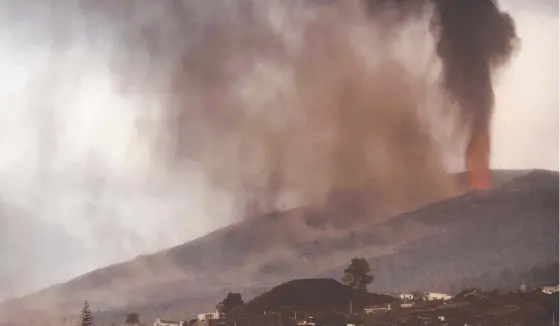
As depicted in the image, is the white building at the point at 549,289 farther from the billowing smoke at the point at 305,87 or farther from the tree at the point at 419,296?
the billowing smoke at the point at 305,87

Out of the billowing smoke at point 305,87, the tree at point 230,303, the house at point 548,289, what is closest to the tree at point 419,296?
the billowing smoke at point 305,87

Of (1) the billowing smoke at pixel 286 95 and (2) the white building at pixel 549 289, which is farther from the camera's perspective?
(1) the billowing smoke at pixel 286 95

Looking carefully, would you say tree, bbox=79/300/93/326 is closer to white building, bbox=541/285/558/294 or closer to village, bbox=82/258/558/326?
village, bbox=82/258/558/326

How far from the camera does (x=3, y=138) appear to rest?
14.9 ft

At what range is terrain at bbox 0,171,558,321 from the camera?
442 centimetres

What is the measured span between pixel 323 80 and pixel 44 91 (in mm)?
1941

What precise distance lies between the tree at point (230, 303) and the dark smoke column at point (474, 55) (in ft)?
5.92

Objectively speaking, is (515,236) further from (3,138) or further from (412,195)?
(3,138)

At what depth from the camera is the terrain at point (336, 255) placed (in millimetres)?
4418

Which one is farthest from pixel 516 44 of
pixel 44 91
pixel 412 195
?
pixel 44 91

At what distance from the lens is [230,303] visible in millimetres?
4441

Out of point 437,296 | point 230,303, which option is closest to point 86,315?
point 230,303

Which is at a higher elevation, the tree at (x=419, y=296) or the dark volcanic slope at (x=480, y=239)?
the dark volcanic slope at (x=480, y=239)

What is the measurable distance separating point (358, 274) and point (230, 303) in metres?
0.88
